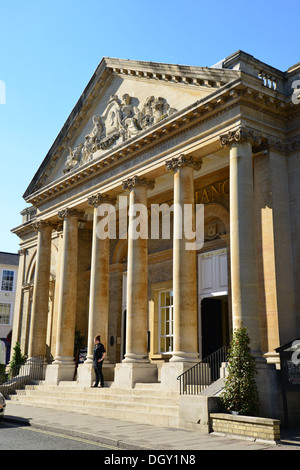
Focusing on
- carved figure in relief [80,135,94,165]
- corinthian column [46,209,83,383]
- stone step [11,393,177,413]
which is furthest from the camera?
carved figure in relief [80,135,94,165]

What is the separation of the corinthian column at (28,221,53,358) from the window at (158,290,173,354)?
552cm

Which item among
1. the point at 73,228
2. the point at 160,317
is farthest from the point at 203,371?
the point at 73,228

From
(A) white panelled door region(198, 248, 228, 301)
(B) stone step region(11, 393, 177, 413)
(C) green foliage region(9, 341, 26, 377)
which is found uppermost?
(A) white panelled door region(198, 248, 228, 301)

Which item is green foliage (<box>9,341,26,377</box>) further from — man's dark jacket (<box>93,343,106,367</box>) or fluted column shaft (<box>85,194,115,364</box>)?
man's dark jacket (<box>93,343,106,367</box>)

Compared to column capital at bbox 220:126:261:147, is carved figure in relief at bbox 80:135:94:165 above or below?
above

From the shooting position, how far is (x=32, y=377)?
69.5 ft

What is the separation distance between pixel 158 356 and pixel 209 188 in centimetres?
739

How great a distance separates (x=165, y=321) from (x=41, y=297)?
6080mm

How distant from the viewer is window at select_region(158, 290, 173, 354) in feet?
66.4

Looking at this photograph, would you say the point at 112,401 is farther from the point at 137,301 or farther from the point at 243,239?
the point at 243,239

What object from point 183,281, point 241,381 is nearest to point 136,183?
point 183,281

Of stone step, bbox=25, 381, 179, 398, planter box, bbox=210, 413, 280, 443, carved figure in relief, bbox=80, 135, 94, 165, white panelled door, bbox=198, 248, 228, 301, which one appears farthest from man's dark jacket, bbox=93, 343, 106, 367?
carved figure in relief, bbox=80, 135, 94, 165

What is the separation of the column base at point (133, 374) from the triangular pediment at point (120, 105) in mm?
8125

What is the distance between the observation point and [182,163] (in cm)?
1567
